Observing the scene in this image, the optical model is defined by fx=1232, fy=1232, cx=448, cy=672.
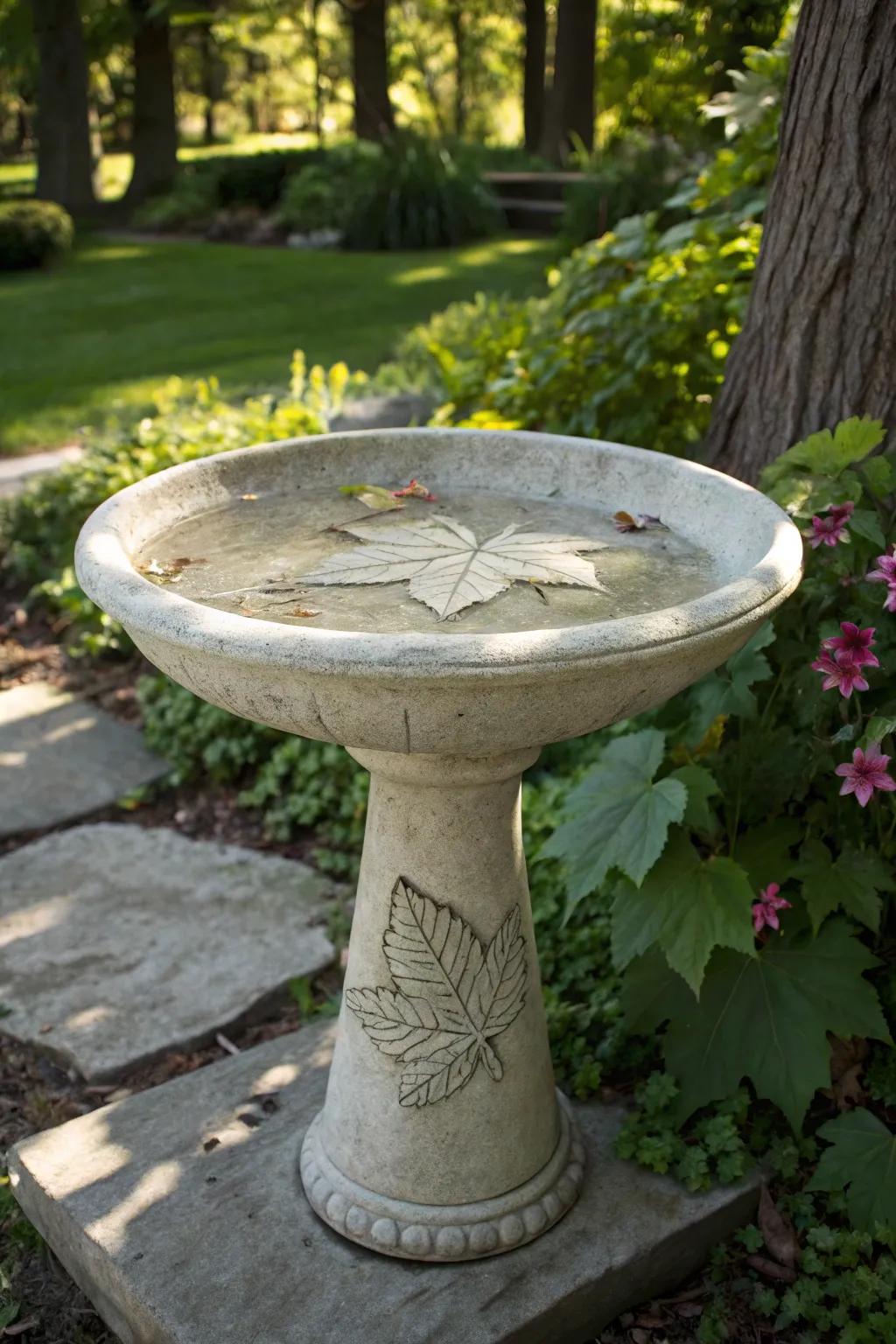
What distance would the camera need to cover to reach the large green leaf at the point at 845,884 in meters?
2.41

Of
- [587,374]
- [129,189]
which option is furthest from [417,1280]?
[129,189]

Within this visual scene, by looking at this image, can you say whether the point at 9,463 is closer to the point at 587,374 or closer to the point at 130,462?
the point at 130,462

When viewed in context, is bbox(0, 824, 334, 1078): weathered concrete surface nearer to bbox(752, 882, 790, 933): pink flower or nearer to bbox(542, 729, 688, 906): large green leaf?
bbox(542, 729, 688, 906): large green leaf

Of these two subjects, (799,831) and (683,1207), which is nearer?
(683,1207)

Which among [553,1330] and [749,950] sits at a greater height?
[749,950]

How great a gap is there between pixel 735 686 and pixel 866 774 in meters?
0.41

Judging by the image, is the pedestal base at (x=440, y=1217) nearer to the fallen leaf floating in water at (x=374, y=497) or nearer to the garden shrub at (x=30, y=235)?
the fallen leaf floating in water at (x=374, y=497)

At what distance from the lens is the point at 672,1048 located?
2.48 meters

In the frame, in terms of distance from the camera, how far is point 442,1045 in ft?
7.06

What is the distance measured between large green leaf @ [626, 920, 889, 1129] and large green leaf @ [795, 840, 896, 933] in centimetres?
8

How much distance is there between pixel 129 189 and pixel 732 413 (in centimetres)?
1734

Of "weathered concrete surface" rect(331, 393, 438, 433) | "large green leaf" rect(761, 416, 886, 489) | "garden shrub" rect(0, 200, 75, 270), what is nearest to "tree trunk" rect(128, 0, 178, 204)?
"garden shrub" rect(0, 200, 75, 270)

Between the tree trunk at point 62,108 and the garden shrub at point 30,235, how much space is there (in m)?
3.70

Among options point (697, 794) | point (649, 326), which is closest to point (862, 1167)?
point (697, 794)
